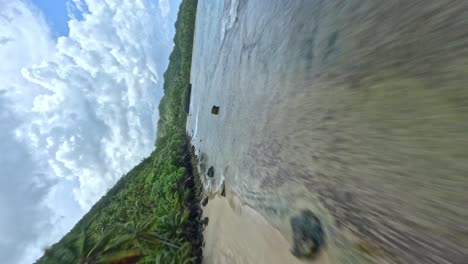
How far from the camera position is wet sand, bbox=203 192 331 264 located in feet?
13.0

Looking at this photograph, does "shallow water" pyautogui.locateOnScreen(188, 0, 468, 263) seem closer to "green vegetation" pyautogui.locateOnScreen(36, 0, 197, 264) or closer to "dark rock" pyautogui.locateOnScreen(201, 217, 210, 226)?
"dark rock" pyautogui.locateOnScreen(201, 217, 210, 226)

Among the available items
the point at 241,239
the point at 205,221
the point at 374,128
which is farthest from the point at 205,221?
the point at 374,128

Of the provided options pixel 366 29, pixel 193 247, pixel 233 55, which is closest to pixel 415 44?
pixel 366 29

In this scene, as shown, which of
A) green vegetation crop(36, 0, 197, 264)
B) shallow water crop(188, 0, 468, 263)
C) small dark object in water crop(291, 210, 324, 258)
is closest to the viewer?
shallow water crop(188, 0, 468, 263)

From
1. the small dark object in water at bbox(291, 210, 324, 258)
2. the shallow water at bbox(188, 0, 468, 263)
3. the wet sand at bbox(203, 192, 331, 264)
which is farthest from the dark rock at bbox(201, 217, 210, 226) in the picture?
the small dark object in water at bbox(291, 210, 324, 258)

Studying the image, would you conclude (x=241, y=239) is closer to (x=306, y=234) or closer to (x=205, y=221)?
(x=306, y=234)

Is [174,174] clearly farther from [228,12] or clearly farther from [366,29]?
[366,29]

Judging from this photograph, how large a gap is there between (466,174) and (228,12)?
36.3 feet

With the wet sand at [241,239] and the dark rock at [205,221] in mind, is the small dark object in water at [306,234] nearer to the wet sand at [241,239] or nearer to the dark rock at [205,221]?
the wet sand at [241,239]

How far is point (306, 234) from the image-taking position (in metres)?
3.10

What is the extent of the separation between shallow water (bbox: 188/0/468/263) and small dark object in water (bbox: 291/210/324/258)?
13cm

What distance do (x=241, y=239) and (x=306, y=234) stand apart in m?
3.35

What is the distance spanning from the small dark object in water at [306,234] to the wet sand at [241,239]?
0.10 metres

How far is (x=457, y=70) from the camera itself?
5.09 ft
